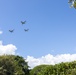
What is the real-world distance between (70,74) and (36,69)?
1170 inches

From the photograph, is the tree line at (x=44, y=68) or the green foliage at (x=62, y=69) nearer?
the green foliage at (x=62, y=69)

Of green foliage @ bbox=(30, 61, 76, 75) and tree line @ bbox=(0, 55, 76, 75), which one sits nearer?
green foliage @ bbox=(30, 61, 76, 75)

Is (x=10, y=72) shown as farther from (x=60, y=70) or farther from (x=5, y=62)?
(x=60, y=70)

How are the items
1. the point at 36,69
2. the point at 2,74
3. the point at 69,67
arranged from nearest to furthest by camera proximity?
the point at 69,67
the point at 2,74
the point at 36,69

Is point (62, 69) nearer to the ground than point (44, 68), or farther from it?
nearer to the ground

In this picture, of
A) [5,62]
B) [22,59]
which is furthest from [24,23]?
[22,59]

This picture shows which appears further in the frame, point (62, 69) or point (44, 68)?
Result: point (44, 68)

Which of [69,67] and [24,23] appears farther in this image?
[69,67]

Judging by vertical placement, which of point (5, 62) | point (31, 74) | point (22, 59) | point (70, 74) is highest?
point (22, 59)

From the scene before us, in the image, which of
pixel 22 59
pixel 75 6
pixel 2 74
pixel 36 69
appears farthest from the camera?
pixel 22 59

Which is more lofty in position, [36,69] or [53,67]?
[36,69]

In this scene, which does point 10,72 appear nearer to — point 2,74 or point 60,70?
point 2,74

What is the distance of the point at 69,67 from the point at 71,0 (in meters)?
9.30

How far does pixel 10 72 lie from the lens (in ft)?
119
